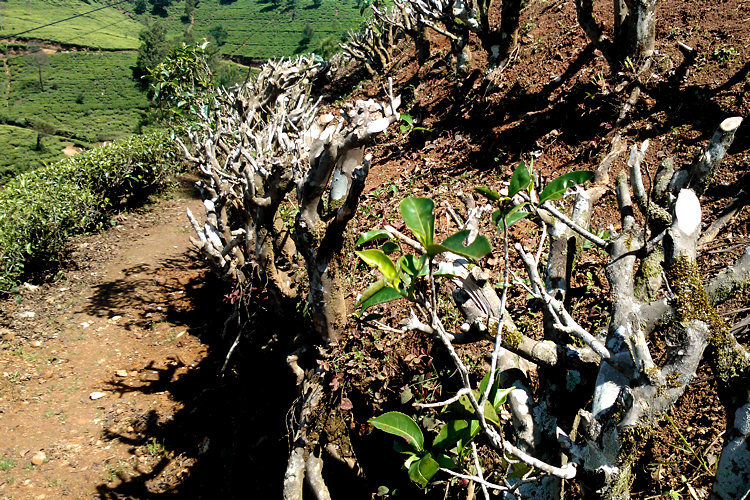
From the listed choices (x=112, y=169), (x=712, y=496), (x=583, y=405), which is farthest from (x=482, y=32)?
(x=112, y=169)

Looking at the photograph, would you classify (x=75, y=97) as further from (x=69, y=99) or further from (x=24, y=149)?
(x=24, y=149)

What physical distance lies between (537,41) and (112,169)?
7.78 m

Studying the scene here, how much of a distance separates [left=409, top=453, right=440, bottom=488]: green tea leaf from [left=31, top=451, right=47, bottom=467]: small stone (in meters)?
3.97

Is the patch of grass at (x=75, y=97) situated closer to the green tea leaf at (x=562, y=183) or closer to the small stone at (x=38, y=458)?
the small stone at (x=38, y=458)

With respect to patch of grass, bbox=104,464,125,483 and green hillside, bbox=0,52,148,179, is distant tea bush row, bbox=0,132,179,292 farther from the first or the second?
green hillside, bbox=0,52,148,179

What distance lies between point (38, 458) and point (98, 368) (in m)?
1.21

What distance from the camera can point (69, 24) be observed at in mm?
74688

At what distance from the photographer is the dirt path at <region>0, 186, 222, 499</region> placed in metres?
3.84

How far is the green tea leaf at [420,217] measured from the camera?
1.29 m

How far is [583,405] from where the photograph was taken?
69.6 inches

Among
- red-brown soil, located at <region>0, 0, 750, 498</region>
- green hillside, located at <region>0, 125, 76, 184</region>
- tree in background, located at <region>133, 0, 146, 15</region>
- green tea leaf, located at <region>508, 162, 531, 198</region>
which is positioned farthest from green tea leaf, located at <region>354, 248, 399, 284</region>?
tree in background, located at <region>133, 0, 146, 15</region>

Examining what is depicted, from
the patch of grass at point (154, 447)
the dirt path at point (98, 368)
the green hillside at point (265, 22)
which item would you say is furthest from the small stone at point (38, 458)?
the green hillside at point (265, 22)

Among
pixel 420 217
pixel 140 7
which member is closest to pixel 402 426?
pixel 420 217

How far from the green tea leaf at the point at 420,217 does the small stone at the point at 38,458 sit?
14.4ft
